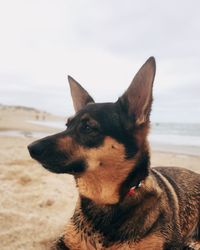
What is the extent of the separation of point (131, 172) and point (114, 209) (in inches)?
17.2

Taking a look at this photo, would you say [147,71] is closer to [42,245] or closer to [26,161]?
[42,245]

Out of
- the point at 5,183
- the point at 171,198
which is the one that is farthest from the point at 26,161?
the point at 171,198

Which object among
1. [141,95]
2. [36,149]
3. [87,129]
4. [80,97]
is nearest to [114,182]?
[87,129]

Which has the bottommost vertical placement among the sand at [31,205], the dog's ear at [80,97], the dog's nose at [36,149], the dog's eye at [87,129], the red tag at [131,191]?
the sand at [31,205]

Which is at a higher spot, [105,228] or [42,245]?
[105,228]

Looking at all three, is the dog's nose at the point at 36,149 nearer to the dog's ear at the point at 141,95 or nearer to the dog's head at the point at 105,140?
the dog's head at the point at 105,140

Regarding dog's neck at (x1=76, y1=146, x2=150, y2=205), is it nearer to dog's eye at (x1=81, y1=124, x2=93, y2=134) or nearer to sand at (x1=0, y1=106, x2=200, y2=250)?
dog's eye at (x1=81, y1=124, x2=93, y2=134)

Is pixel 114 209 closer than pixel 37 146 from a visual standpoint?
No

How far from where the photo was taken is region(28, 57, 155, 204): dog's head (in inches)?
149

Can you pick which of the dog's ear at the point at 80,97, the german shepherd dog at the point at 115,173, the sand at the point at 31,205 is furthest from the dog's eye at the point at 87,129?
the sand at the point at 31,205

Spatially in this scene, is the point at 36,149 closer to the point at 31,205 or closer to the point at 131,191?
the point at 131,191

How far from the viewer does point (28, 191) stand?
22.9 feet

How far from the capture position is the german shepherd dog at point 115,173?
3830 millimetres

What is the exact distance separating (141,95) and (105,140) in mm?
693
